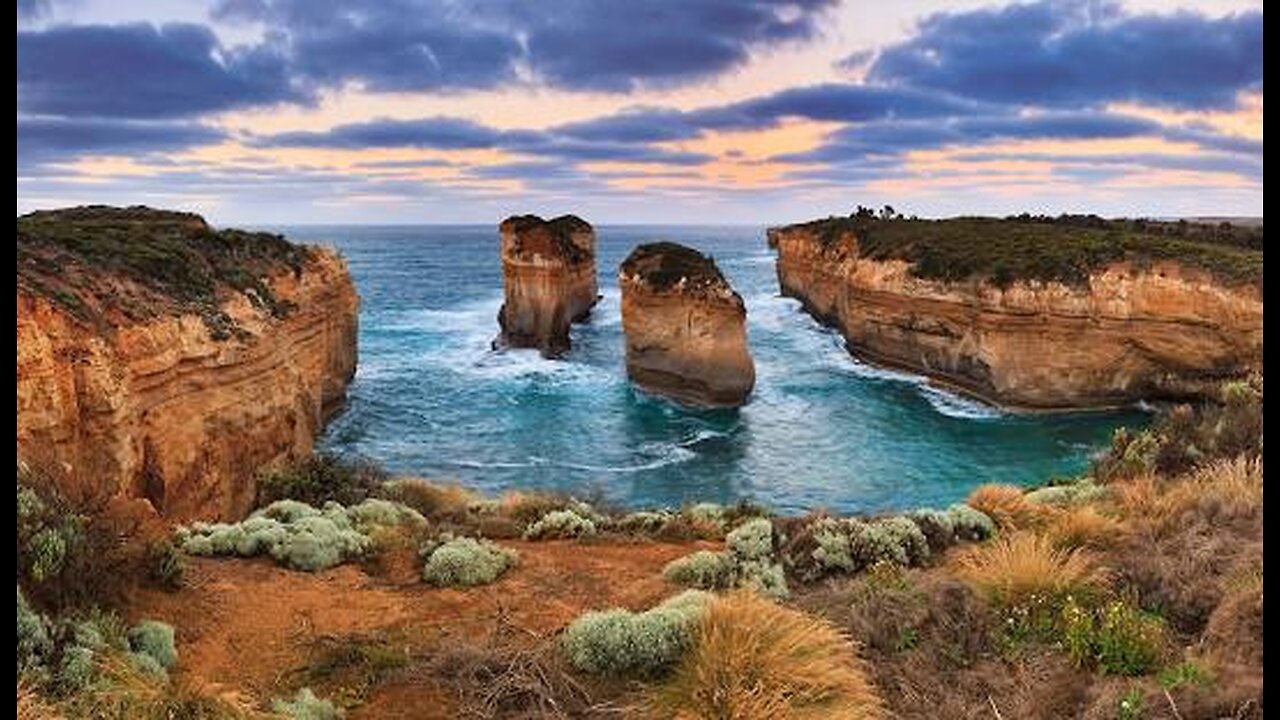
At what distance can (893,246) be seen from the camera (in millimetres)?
43125

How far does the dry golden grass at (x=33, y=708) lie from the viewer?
17.1 feet

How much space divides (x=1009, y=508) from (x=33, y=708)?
35.0ft

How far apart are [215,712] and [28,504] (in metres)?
2.53

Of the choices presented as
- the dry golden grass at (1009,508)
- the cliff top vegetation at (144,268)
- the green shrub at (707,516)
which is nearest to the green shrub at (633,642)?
the dry golden grass at (1009,508)

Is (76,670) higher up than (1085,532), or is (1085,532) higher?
(76,670)

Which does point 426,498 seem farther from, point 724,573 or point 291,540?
point 724,573

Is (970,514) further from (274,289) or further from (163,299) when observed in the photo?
(274,289)

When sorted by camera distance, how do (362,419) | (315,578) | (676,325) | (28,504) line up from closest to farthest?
(28,504)
(315,578)
(362,419)
(676,325)

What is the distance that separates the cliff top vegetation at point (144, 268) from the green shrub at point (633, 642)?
904cm

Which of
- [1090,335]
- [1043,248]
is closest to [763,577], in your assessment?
[1090,335]

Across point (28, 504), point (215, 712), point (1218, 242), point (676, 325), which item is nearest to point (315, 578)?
point (28, 504)

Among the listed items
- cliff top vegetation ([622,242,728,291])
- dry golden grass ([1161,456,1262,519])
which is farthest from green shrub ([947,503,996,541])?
cliff top vegetation ([622,242,728,291])

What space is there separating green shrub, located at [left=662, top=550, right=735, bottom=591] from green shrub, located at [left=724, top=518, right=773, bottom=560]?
18.0 inches

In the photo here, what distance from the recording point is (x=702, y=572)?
10.2 meters
